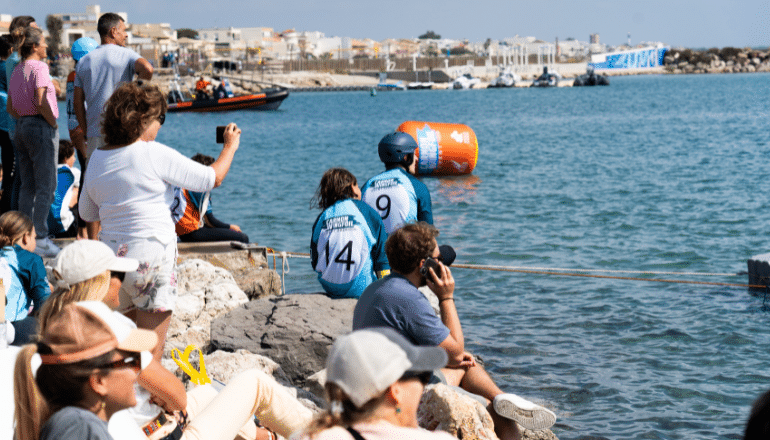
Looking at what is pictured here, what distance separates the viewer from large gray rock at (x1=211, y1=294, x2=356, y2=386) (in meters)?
4.63

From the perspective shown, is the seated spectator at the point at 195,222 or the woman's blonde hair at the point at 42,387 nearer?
the woman's blonde hair at the point at 42,387

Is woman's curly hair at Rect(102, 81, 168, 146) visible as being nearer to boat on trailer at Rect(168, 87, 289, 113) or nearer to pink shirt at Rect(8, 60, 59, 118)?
pink shirt at Rect(8, 60, 59, 118)

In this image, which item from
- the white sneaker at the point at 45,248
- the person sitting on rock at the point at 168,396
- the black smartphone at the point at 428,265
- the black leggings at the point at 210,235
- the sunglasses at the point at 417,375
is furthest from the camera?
the black leggings at the point at 210,235

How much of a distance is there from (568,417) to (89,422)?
3801 mm

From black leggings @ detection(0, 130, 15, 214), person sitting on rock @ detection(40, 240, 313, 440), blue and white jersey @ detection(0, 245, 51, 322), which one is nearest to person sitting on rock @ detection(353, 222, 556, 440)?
person sitting on rock @ detection(40, 240, 313, 440)

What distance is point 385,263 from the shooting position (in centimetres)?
502

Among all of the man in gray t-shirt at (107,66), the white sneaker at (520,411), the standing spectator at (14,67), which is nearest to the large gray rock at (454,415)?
the white sneaker at (520,411)

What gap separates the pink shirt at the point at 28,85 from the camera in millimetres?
5152

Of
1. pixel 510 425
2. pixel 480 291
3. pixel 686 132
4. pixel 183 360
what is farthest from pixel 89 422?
pixel 686 132

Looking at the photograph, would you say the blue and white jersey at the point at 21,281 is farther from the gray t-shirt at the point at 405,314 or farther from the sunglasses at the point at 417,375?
the sunglasses at the point at 417,375

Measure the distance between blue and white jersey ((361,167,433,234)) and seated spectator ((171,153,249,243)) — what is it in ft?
4.31

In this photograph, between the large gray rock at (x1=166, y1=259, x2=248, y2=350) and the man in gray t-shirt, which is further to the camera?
the large gray rock at (x1=166, y1=259, x2=248, y2=350)

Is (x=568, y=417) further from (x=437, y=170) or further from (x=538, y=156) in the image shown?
(x=538, y=156)

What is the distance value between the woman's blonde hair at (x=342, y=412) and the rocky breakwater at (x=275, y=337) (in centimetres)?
154
